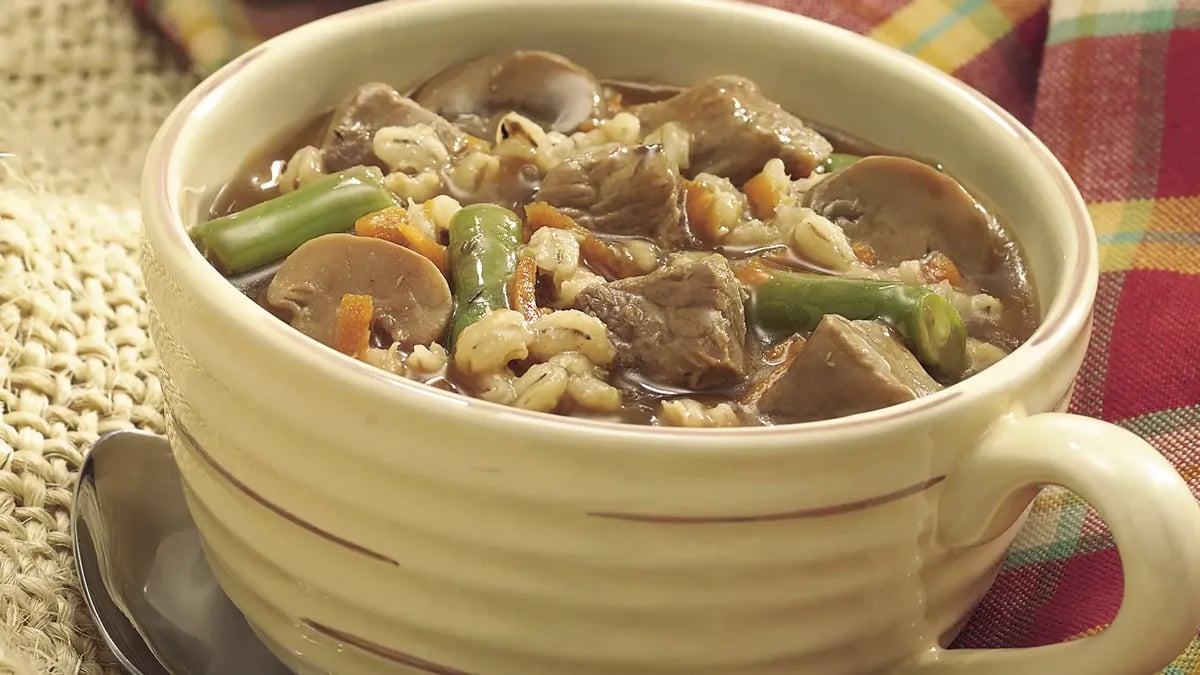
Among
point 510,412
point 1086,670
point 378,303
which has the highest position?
point 510,412

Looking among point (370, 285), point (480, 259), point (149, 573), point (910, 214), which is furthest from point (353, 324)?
point (910, 214)

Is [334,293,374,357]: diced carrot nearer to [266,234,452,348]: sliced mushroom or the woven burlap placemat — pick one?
[266,234,452,348]: sliced mushroom

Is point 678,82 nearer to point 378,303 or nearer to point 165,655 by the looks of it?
point 378,303

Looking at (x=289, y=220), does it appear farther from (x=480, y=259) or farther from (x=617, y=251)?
(x=617, y=251)

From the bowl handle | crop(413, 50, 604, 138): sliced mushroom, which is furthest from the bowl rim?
crop(413, 50, 604, 138): sliced mushroom

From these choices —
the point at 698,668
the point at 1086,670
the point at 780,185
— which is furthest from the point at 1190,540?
the point at 780,185

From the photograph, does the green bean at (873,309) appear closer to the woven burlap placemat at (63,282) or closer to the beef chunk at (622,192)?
the beef chunk at (622,192)
